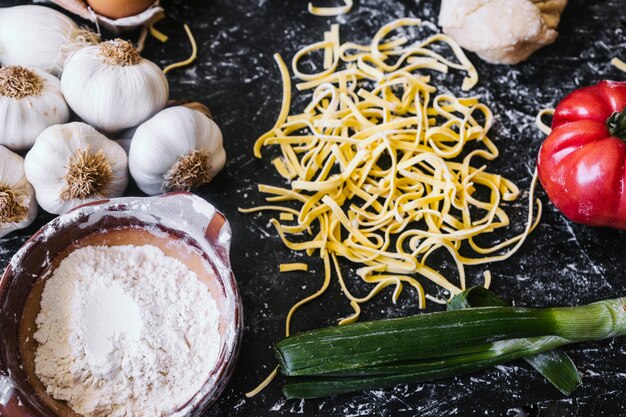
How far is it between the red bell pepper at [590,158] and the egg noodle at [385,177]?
0.43 ft

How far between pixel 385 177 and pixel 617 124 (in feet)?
1.88

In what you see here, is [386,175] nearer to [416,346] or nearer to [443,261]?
[443,261]

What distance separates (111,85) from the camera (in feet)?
5.98

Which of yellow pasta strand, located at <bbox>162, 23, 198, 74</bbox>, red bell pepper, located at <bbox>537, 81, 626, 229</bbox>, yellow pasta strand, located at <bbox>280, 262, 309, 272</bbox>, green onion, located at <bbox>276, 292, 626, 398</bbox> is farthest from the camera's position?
yellow pasta strand, located at <bbox>162, 23, 198, 74</bbox>

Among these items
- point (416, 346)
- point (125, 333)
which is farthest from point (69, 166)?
point (416, 346)

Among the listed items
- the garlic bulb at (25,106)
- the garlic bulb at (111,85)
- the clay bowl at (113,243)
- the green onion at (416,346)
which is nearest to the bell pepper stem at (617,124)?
the green onion at (416,346)

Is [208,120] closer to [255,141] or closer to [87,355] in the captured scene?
[255,141]

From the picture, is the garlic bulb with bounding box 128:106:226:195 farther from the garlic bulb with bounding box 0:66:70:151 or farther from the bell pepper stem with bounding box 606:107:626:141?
the bell pepper stem with bounding box 606:107:626:141

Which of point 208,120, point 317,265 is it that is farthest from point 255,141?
point 317,265

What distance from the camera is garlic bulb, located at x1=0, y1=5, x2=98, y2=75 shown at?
1.96 m

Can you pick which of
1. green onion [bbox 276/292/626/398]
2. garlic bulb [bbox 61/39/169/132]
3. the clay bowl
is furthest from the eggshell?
green onion [bbox 276/292/626/398]

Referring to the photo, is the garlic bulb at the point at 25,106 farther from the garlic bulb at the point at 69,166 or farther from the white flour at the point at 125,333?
the white flour at the point at 125,333

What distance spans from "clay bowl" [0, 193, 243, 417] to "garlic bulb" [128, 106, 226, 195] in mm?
91

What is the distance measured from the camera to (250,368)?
5.97 ft
